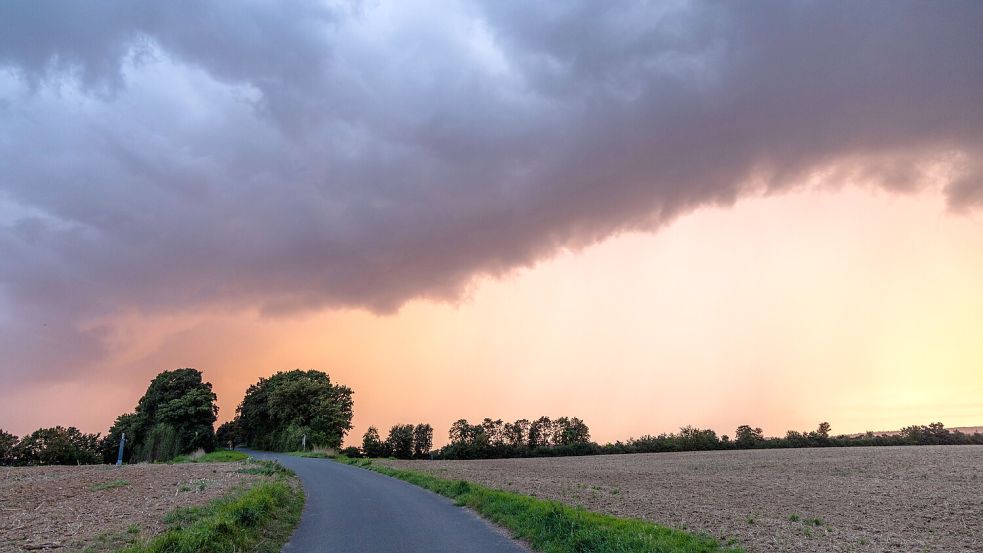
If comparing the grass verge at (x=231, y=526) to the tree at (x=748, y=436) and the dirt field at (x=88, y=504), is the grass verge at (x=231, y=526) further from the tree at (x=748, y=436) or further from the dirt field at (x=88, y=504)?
the tree at (x=748, y=436)

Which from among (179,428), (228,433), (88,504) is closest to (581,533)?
(88,504)

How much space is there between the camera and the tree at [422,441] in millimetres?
118062

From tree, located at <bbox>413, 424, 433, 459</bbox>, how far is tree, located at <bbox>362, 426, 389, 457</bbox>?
324 inches

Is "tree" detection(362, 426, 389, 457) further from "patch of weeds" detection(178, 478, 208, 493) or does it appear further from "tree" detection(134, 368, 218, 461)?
"patch of weeds" detection(178, 478, 208, 493)

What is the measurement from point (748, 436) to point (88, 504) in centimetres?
12835

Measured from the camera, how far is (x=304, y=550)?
13.4m

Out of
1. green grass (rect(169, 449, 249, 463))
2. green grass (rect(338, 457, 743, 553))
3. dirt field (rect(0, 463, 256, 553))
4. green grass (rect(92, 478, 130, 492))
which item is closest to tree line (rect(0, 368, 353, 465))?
green grass (rect(169, 449, 249, 463))

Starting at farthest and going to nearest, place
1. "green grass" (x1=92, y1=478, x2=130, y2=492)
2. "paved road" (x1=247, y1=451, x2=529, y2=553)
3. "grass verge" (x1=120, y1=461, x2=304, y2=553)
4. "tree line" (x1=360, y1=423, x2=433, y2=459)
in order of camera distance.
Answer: "tree line" (x1=360, y1=423, x2=433, y2=459), "green grass" (x1=92, y1=478, x2=130, y2=492), "paved road" (x1=247, y1=451, x2=529, y2=553), "grass verge" (x1=120, y1=461, x2=304, y2=553)

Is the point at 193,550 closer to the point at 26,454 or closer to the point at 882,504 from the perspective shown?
the point at 882,504

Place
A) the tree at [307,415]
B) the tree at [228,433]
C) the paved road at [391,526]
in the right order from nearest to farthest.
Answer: the paved road at [391,526] < the tree at [307,415] < the tree at [228,433]

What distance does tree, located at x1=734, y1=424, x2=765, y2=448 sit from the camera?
11632 cm

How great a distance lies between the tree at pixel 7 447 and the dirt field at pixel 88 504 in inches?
2176

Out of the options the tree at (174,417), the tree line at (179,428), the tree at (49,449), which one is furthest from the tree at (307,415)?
the tree at (49,449)

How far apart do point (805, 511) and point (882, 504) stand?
5.37 m
